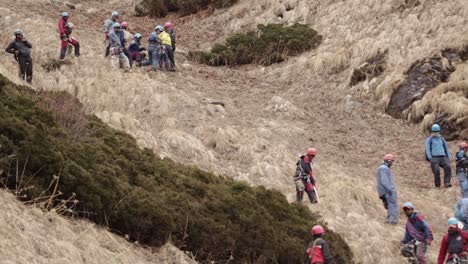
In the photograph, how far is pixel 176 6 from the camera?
34.0 metres

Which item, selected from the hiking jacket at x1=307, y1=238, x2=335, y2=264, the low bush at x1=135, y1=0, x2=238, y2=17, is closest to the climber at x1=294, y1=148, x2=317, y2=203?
the hiking jacket at x1=307, y1=238, x2=335, y2=264

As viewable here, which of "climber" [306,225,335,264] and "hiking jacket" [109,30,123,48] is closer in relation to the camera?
"climber" [306,225,335,264]

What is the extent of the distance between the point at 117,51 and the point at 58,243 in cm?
1548

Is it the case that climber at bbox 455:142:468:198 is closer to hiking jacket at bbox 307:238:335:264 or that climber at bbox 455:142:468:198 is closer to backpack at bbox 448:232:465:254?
backpack at bbox 448:232:465:254

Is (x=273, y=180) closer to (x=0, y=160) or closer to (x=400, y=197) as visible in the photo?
(x=400, y=197)

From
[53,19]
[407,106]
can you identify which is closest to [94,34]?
[53,19]

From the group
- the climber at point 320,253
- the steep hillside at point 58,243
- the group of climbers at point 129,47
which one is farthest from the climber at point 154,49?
the steep hillside at point 58,243

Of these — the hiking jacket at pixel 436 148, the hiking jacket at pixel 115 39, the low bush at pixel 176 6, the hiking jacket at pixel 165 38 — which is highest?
the hiking jacket at pixel 115 39

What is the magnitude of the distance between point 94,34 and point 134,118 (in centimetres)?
1000

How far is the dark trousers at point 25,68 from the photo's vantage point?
65.1 ft

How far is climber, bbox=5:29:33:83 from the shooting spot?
1966 cm

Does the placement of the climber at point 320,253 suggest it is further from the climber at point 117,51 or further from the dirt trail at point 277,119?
the climber at point 117,51

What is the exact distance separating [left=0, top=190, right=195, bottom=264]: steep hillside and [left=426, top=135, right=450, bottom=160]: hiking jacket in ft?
30.8

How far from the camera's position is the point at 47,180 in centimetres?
992
